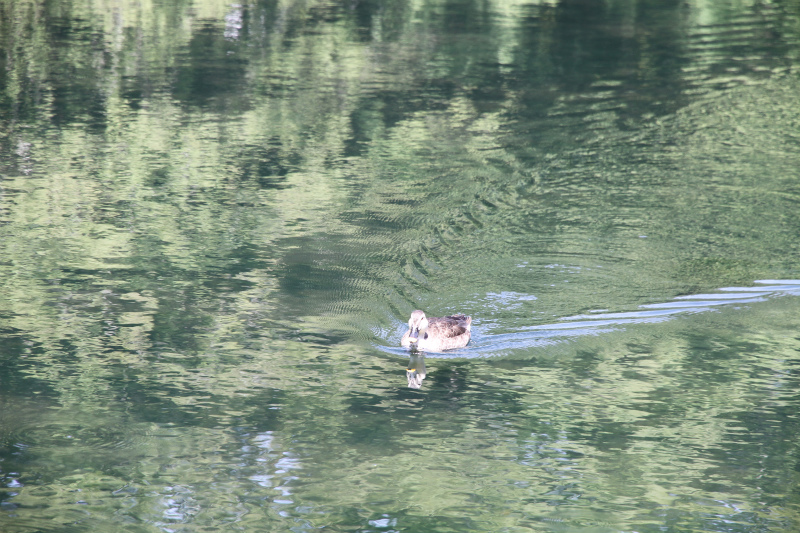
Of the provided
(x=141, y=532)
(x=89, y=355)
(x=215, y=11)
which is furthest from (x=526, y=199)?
(x=215, y=11)

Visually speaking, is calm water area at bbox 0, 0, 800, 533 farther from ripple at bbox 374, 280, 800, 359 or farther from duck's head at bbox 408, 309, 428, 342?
duck's head at bbox 408, 309, 428, 342

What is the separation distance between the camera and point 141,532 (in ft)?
21.8

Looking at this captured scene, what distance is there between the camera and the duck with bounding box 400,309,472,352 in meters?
9.20

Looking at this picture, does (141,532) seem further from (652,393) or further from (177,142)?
(177,142)

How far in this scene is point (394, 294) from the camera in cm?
1088

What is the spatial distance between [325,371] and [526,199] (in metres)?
6.18

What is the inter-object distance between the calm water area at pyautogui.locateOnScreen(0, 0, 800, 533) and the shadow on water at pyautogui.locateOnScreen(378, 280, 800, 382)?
4cm

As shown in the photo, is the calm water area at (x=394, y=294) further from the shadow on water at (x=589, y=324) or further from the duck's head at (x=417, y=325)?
the duck's head at (x=417, y=325)

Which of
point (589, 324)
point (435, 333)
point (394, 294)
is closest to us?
point (435, 333)

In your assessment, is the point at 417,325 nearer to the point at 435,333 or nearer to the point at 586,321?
the point at 435,333

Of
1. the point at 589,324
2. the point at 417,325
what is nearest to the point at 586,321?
the point at 589,324

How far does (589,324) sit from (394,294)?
2.26 m

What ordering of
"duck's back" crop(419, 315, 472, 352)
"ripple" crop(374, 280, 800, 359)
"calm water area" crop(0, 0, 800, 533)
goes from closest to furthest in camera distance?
"calm water area" crop(0, 0, 800, 533), "duck's back" crop(419, 315, 472, 352), "ripple" crop(374, 280, 800, 359)

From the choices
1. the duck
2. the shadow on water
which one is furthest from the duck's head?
the shadow on water
